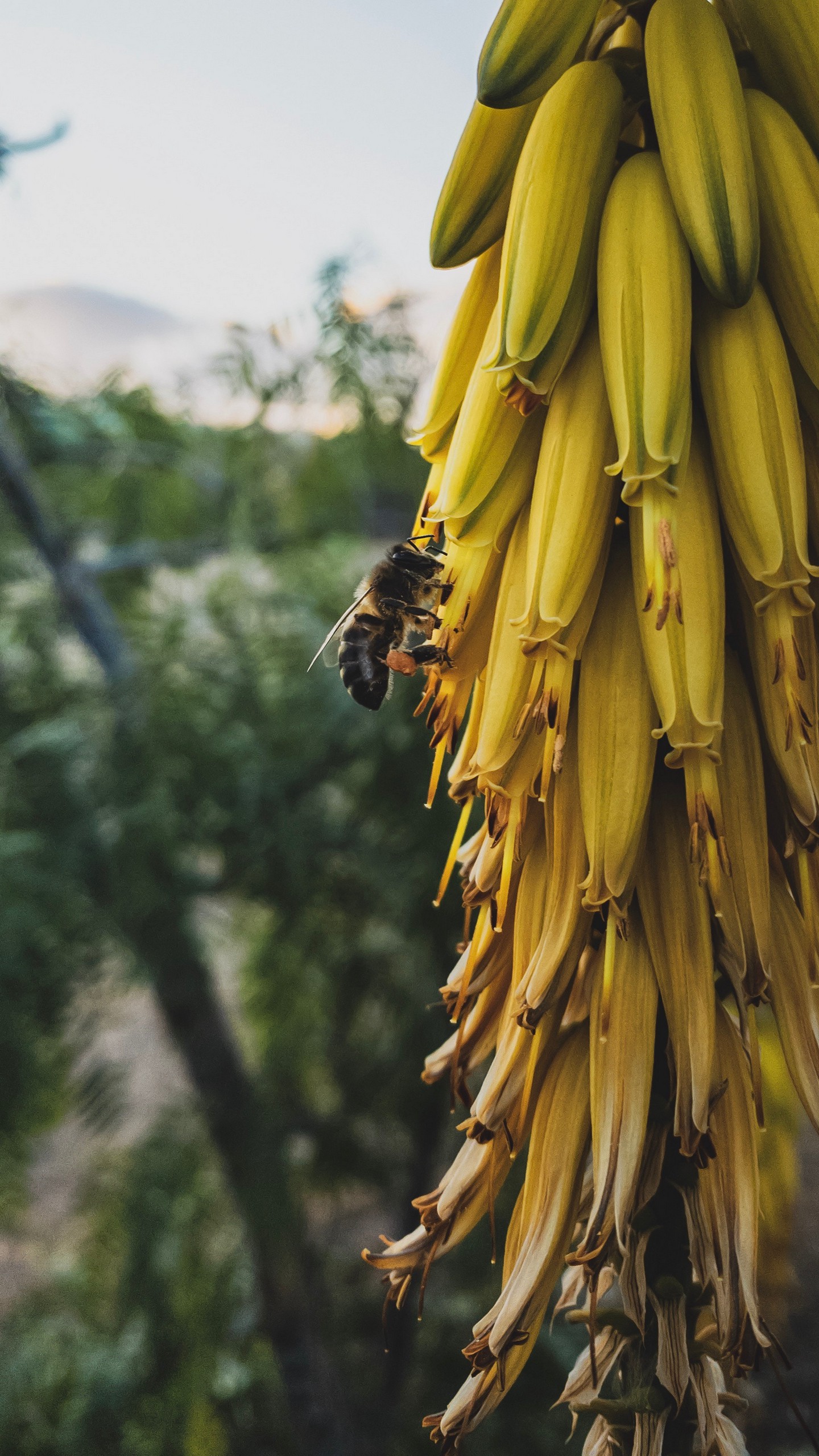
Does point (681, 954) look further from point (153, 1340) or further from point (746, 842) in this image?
point (153, 1340)

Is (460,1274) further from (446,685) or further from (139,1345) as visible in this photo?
(446,685)

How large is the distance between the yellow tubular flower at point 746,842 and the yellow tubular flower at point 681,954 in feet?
0.08

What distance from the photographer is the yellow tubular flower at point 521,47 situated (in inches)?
26.2

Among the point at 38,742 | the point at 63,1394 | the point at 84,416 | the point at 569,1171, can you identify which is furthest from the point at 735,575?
the point at 63,1394

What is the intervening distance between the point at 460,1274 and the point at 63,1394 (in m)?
1.40

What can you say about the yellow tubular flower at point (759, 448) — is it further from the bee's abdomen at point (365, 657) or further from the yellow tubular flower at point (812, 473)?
the bee's abdomen at point (365, 657)

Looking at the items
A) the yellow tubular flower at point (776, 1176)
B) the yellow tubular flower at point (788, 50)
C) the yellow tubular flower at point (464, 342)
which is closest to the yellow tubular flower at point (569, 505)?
the yellow tubular flower at point (464, 342)

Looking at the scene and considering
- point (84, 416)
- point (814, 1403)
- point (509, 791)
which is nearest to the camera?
point (509, 791)

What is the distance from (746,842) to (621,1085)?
0.65 ft

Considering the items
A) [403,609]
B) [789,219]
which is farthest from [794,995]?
[403,609]

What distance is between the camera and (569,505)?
2.19 feet

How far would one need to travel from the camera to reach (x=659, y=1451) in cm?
73

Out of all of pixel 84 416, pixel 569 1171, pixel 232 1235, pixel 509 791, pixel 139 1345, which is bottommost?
pixel 139 1345

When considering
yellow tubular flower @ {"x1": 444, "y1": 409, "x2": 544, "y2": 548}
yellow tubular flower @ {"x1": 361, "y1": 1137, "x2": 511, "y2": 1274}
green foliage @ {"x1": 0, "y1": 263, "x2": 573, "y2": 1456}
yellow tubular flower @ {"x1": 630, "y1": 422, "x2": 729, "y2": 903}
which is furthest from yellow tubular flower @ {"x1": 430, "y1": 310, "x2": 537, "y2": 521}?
green foliage @ {"x1": 0, "y1": 263, "x2": 573, "y2": 1456}
